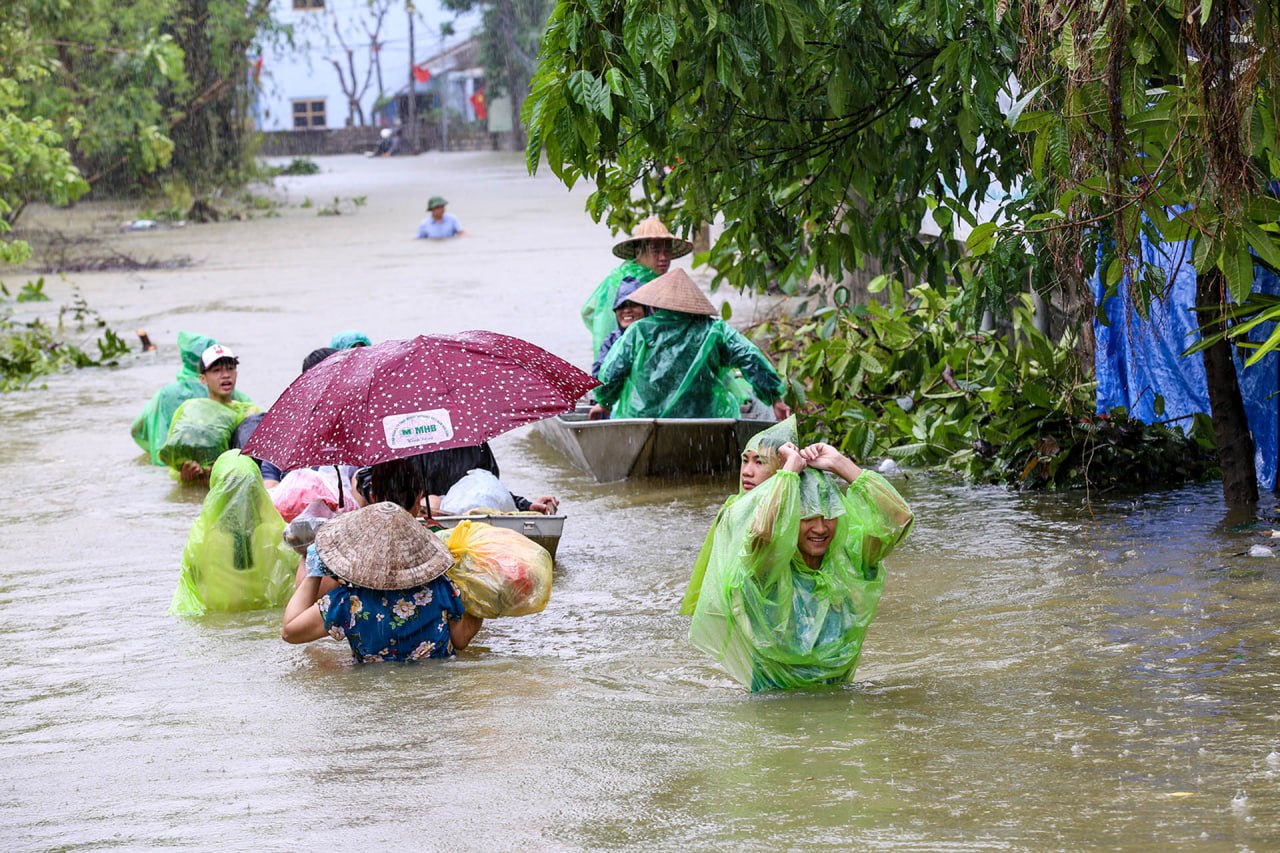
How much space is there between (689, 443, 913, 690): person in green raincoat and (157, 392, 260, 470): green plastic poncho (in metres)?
5.67

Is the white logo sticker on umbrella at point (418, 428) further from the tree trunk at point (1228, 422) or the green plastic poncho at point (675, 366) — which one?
the green plastic poncho at point (675, 366)

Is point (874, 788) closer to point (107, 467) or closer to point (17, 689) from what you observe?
point (17, 689)

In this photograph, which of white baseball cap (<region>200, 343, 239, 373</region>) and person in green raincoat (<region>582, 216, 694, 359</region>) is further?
person in green raincoat (<region>582, 216, 694, 359</region>)

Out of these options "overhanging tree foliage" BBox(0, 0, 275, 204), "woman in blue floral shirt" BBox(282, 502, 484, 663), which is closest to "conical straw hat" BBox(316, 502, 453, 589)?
"woman in blue floral shirt" BBox(282, 502, 484, 663)

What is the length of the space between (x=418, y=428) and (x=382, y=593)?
0.67 m

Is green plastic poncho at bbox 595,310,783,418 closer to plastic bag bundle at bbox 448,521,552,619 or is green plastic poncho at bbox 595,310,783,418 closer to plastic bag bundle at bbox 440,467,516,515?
plastic bag bundle at bbox 440,467,516,515

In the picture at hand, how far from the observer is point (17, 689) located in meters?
6.13

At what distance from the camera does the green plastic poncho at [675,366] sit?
970cm

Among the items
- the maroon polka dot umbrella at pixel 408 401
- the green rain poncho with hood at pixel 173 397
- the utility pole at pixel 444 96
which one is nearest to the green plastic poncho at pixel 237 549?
the maroon polka dot umbrella at pixel 408 401

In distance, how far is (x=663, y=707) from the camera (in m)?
5.33

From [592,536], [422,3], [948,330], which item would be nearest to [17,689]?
[592,536]

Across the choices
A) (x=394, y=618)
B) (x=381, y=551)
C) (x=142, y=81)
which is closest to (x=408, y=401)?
(x=381, y=551)

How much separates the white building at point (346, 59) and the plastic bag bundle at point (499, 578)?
6736 cm

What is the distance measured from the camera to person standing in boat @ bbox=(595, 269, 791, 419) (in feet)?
31.4
